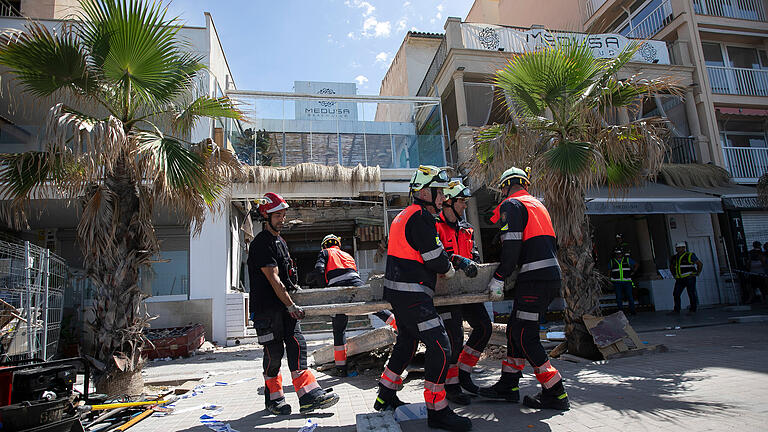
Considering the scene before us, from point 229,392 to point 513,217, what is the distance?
4.18 meters

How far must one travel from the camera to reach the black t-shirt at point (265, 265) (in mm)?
4184

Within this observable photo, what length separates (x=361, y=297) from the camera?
4070 millimetres

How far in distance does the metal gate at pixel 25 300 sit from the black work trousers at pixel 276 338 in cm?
276

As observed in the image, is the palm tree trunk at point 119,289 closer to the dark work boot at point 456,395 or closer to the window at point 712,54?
the dark work boot at point 456,395

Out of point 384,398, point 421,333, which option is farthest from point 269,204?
point 384,398

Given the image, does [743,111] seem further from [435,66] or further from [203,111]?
[203,111]

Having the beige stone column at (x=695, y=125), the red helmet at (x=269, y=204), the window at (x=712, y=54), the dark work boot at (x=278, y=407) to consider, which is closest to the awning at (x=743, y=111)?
the beige stone column at (x=695, y=125)

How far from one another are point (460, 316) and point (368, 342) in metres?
1.66

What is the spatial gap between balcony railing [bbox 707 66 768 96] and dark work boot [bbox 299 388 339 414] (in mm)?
17499

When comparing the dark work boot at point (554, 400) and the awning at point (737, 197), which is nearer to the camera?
the dark work boot at point (554, 400)

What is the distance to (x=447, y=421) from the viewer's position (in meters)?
3.28

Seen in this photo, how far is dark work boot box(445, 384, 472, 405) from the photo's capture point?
13.4 feet

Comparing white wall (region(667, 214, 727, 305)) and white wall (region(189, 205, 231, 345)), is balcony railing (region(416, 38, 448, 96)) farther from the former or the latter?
white wall (region(667, 214, 727, 305))

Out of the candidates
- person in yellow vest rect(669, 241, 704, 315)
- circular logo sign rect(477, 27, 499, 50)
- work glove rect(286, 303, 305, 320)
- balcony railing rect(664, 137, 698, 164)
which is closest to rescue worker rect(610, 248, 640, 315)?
person in yellow vest rect(669, 241, 704, 315)
